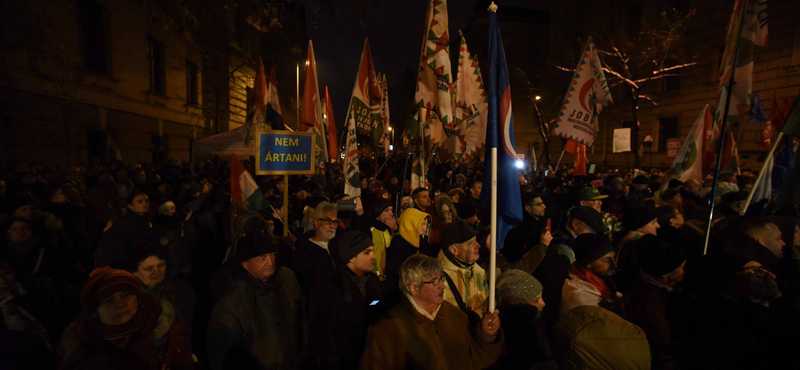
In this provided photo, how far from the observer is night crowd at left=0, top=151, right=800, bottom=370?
7.00 feet

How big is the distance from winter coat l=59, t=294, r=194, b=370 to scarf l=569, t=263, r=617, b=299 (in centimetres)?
273

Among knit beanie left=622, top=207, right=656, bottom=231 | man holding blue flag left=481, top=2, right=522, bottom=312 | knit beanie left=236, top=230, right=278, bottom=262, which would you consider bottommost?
knit beanie left=236, top=230, right=278, bottom=262

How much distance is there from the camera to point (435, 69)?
6469mm

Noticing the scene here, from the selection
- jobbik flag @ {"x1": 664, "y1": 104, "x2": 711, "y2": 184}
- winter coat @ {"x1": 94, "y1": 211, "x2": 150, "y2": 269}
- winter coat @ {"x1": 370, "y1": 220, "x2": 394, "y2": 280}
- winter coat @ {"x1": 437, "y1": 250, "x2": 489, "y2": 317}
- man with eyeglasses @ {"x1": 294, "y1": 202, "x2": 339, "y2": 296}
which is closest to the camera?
winter coat @ {"x1": 437, "y1": 250, "x2": 489, "y2": 317}

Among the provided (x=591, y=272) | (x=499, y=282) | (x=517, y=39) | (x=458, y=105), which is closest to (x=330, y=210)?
(x=499, y=282)

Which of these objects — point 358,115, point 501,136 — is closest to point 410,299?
point 501,136

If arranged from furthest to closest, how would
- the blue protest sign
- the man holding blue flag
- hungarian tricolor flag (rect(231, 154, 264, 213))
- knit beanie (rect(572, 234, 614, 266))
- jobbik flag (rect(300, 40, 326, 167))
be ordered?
jobbik flag (rect(300, 40, 326, 167)), hungarian tricolor flag (rect(231, 154, 264, 213)), the blue protest sign, knit beanie (rect(572, 234, 614, 266)), the man holding blue flag

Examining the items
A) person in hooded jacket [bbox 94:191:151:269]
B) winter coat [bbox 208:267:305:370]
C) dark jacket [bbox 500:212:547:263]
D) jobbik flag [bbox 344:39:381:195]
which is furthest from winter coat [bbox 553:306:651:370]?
jobbik flag [bbox 344:39:381:195]

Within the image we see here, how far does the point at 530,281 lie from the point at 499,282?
0.23 m

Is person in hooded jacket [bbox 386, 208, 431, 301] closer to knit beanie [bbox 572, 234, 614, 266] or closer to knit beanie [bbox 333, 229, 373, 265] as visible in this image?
knit beanie [bbox 333, 229, 373, 265]

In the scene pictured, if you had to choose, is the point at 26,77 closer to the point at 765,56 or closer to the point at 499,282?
the point at 499,282

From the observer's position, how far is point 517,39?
164ft

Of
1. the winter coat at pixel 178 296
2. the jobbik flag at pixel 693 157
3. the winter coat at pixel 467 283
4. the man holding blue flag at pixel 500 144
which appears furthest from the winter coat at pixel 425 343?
the jobbik flag at pixel 693 157

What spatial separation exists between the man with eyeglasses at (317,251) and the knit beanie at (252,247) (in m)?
0.54
